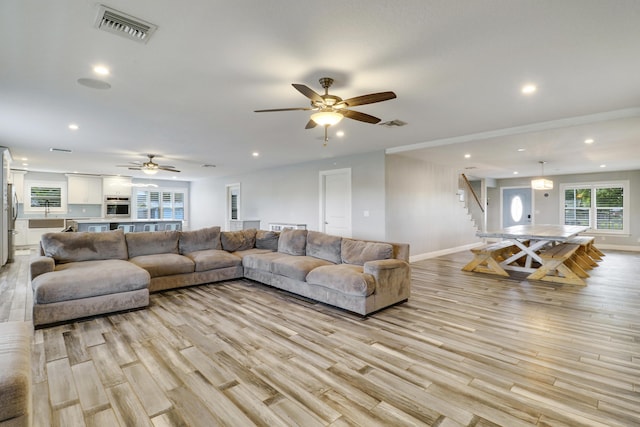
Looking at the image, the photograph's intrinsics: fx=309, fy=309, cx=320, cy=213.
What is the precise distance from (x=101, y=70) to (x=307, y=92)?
1.98 m

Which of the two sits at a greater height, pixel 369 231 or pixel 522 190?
pixel 522 190

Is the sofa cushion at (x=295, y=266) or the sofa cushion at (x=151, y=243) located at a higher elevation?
the sofa cushion at (x=151, y=243)

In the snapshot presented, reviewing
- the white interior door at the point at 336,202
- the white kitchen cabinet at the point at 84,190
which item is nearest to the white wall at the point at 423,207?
the white interior door at the point at 336,202

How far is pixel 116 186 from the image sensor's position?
37.1 ft

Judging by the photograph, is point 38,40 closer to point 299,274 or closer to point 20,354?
point 20,354

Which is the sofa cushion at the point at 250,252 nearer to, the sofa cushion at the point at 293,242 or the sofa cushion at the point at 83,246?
the sofa cushion at the point at 293,242

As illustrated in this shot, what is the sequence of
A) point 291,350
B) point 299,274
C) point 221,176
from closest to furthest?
1. point 291,350
2. point 299,274
3. point 221,176

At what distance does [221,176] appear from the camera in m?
11.5

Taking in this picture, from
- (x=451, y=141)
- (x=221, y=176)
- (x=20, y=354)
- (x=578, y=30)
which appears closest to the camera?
(x=20, y=354)

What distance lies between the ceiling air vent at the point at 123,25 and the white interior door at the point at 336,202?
17.4 feet

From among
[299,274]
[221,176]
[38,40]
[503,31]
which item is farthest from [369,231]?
[221,176]

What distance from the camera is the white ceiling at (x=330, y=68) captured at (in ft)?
6.86

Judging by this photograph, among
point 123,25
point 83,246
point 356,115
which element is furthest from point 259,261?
point 123,25

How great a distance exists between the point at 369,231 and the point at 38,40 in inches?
225
